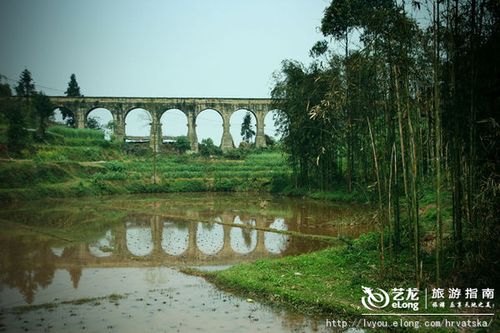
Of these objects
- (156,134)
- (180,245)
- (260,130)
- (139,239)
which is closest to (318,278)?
(180,245)

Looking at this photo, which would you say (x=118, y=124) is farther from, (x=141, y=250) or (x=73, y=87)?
(x=141, y=250)

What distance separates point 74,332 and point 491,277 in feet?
20.9

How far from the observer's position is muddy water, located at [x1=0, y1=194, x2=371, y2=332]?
7.58 m

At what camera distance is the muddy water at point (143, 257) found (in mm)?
7582

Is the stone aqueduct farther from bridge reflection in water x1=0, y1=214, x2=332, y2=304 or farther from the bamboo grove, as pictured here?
the bamboo grove

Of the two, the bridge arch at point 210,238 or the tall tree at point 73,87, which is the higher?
the tall tree at point 73,87

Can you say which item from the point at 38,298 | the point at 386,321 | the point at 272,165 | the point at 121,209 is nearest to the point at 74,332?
the point at 38,298

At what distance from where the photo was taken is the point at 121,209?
2309cm

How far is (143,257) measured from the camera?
12719 millimetres

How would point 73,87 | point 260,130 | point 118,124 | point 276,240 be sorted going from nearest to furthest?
point 276,240 < point 118,124 < point 260,130 < point 73,87

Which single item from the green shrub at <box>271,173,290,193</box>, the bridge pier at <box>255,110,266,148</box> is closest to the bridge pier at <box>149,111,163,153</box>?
the bridge pier at <box>255,110,266,148</box>

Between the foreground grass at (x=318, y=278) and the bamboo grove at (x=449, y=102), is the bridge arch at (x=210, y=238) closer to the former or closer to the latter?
the foreground grass at (x=318, y=278)

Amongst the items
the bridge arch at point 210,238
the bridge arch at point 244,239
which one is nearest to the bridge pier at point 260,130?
the bridge arch at point 244,239

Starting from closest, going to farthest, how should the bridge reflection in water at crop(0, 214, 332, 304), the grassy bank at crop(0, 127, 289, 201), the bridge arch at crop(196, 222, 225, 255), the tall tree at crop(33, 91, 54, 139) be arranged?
the bridge reflection in water at crop(0, 214, 332, 304) < the bridge arch at crop(196, 222, 225, 255) < the grassy bank at crop(0, 127, 289, 201) < the tall tree at crop(33, 91, 54, 139)
